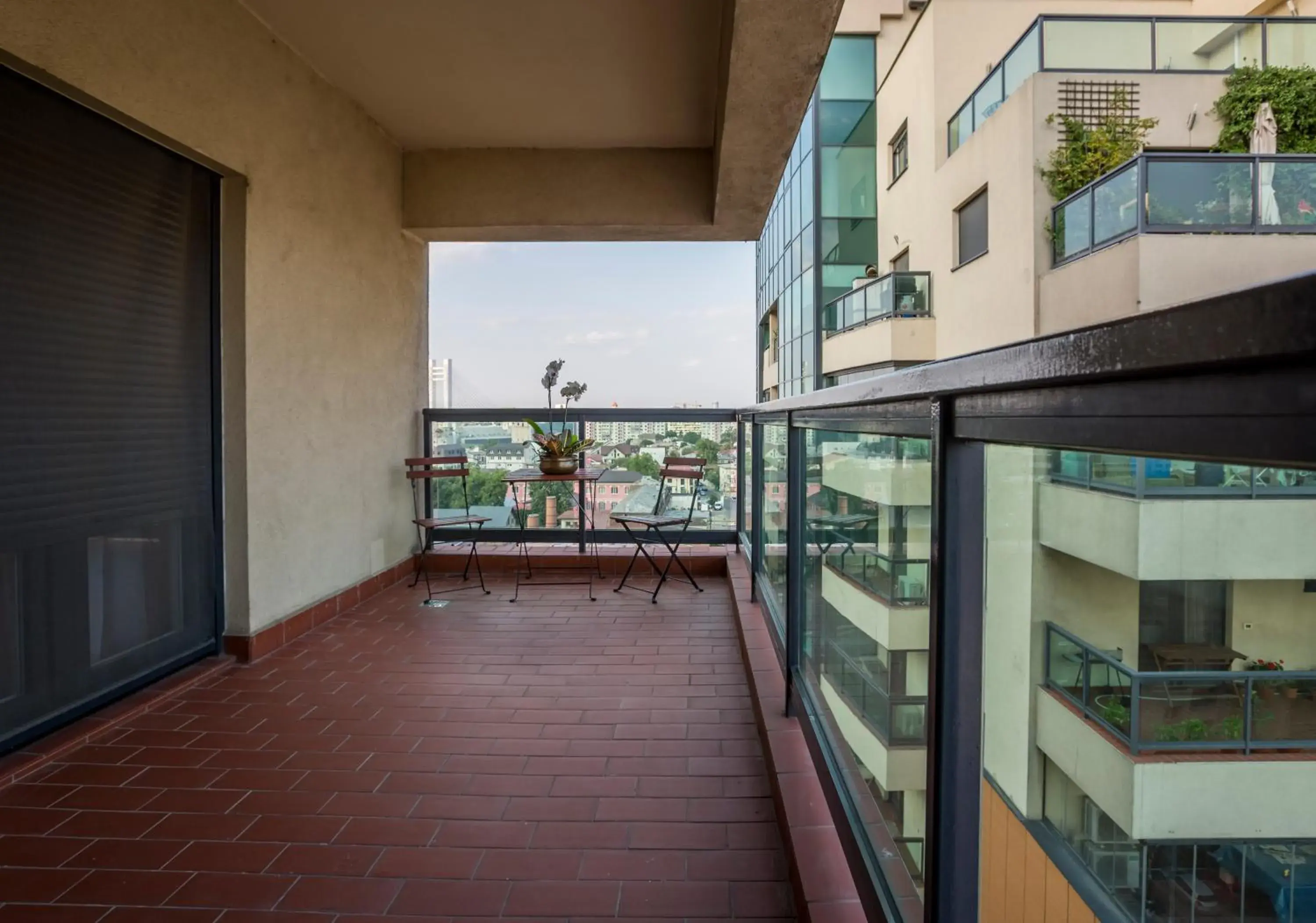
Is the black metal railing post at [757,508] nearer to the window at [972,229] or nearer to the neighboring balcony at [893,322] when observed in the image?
the window at [972,229]

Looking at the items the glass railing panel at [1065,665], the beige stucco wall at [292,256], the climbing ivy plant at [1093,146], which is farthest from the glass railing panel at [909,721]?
the climbing ivy plant at [1093,146]

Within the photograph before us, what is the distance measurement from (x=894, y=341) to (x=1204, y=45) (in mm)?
6641

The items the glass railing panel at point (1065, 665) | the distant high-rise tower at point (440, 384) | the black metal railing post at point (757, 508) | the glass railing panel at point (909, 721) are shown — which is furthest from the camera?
the distant high-rise tower at point (440, 384)

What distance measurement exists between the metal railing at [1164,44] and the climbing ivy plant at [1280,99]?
183 mm

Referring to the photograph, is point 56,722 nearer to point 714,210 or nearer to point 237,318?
point 237,318

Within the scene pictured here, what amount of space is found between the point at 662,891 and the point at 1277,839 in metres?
1.54

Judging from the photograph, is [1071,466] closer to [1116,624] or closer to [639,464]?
[1116,624]

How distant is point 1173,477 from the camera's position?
0.47 meters

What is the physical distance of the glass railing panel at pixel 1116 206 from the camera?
964 centimetres

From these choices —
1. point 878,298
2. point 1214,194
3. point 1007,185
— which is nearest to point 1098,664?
point 1214,194

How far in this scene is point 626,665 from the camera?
3326 mm

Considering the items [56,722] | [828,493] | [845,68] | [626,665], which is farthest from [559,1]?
[845,68]

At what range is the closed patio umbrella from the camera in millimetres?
9508

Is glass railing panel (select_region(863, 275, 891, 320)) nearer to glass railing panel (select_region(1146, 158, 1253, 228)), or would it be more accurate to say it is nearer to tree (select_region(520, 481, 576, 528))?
glass railing panel (select_region(1146, 158, 1253, 228))
